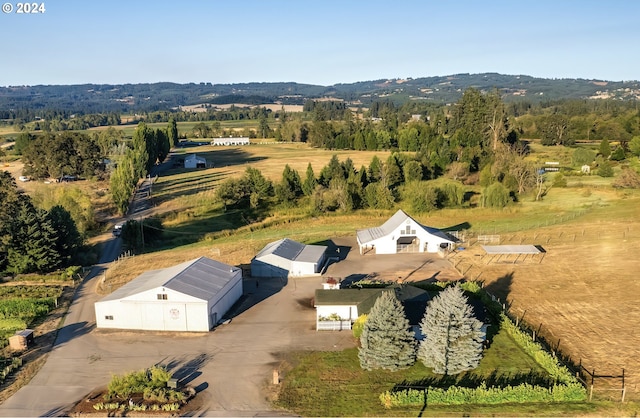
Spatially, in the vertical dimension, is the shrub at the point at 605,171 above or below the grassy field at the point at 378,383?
above

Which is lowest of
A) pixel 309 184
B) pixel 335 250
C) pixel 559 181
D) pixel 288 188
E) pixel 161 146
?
pixel 335 250

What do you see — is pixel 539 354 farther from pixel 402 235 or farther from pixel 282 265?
pixel 402 235

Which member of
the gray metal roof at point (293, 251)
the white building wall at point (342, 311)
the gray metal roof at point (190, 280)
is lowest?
the white building wall at point (342, 311)

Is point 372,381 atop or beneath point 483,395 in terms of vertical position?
beneath

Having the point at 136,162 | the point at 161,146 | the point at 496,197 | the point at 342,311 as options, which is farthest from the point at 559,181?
the point at 161,146

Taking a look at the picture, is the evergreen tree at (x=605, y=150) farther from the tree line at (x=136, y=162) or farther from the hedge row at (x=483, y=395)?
the tree line at (x=136, y=162)

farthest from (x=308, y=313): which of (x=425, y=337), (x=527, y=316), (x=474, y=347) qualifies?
(x=527, y=316)

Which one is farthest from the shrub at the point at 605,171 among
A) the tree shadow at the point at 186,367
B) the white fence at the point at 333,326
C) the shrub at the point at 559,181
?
→ the tree shadow at the point at 186,367

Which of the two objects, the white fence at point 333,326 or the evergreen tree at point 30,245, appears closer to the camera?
the white fence at point 333,326
